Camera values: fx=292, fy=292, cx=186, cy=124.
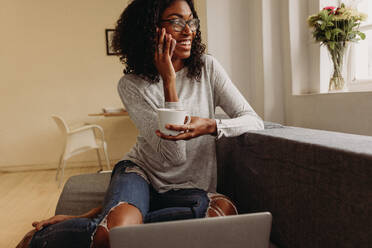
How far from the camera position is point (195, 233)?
421 mm

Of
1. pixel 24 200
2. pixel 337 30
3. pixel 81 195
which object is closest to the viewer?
pixel 81 195

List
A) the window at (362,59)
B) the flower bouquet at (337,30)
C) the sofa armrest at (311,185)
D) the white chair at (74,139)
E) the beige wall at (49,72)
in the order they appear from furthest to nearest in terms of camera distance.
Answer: the beige wall at (49,72)
the white chair at (74,139)
the window at (362,59)
the flower bouquet at (337,30)
the sofa armrest at (311,185)

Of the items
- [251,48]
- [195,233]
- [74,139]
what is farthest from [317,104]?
[74,139]

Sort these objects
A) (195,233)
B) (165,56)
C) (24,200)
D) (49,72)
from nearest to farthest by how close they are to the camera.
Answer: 1. (195,233)
2. (165,56)
3. (24,200)
4. (49,72)

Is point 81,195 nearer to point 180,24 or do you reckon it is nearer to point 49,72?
point 180,24

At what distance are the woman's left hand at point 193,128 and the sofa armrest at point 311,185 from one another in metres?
0.14

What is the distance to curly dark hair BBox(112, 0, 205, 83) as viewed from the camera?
1164 millimetres

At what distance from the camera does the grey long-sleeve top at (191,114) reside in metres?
1.06

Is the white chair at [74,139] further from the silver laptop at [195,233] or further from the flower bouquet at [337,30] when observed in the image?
the silver laptop at [195,233]

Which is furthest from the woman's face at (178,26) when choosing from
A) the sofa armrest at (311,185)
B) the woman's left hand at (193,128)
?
the sofa armrest at (311,185)

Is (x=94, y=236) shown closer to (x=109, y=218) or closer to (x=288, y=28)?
(x=109, y=218)

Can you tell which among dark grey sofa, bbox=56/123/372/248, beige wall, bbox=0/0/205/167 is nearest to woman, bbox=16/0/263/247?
dark grey sofa, bbox=56/123/372/248

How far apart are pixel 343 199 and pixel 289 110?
1418 millimetres

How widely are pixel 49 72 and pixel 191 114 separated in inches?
140
